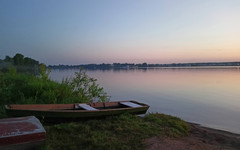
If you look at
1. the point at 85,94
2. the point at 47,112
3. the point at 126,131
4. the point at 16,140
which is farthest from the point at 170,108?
the point at 16,140

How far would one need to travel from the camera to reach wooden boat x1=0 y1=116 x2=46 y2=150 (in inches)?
103

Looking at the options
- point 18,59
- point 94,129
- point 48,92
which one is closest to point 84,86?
point 48,92

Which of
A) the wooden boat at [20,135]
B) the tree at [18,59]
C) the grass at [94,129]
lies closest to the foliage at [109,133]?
the grass at [94,129]

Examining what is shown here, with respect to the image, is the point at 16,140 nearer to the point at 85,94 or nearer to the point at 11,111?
the point at 11,111

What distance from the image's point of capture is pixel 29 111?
452cm

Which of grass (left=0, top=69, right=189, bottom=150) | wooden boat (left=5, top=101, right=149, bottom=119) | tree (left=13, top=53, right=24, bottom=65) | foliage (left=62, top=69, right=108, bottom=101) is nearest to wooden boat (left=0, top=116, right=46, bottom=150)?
grass (left=0, top=69, right=189, bottom=150)

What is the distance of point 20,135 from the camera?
270cm

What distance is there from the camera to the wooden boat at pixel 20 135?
8.58 ft

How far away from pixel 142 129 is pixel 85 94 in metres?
4.63

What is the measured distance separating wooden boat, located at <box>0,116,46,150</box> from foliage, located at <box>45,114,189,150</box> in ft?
1.25

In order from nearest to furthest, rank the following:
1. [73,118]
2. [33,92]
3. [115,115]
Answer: [73,118] → [115,115] → [33,92]

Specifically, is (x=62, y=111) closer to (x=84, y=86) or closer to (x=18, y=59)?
(x=84, y=86)

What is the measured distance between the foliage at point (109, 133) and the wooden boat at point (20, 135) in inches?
15.0

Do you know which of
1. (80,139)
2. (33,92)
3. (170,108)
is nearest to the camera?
(80,139)
